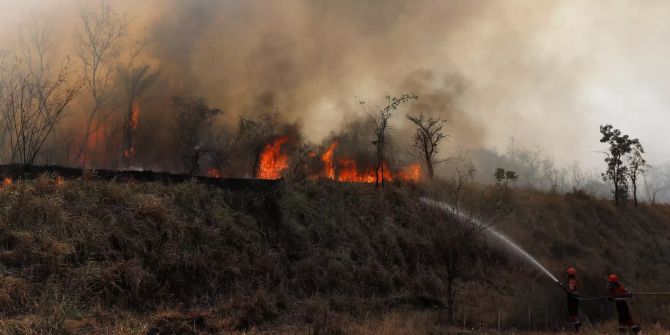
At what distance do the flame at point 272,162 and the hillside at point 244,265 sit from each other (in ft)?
27.7

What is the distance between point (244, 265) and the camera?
48.0 feet

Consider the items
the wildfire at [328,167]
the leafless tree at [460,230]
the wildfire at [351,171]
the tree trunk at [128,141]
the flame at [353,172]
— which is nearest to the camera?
the leafless tree at [460,230]

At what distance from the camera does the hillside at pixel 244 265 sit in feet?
36.0

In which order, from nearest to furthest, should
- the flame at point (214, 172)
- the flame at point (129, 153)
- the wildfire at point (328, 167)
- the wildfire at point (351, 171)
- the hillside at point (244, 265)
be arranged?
the hillside at point (244, 265), the flame at point (214, 172), the wildfire at point (328, 167), the wildfire at point (351, 171), the flame at point (129, 153)

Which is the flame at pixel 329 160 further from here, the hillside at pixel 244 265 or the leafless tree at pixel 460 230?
the leafless tree at pixel 460 230

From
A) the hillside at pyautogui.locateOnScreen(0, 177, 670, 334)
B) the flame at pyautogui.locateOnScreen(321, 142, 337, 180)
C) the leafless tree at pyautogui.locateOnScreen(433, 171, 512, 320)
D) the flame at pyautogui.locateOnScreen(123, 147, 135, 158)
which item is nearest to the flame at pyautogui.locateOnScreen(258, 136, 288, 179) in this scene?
the flame at pyautogui.locateOnScreen(321, 142, 337, 180)

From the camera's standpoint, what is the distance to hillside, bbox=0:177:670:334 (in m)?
11.0

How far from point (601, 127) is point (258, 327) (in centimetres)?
4103

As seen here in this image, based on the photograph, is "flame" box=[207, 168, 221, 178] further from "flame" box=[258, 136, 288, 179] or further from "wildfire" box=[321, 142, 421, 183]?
"wildfire" box=[321, 142, 421, 183]

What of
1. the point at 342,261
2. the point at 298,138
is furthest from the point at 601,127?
the point at 342,261

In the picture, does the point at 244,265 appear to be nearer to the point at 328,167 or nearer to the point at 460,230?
the point at 460,230

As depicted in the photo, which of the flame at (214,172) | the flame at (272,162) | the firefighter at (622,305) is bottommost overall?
the firefighter at (622,305)

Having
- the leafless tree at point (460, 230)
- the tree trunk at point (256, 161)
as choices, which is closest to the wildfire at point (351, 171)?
the leafless tree at point (460, 230)

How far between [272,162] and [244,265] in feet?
50.2
